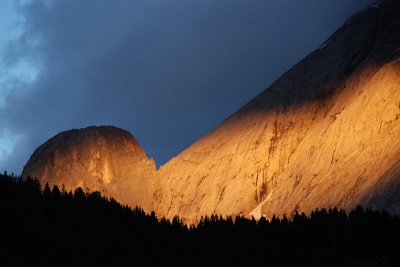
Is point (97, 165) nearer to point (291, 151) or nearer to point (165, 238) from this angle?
point (291, 151)

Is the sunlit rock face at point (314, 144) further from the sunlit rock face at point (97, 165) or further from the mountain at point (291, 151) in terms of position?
the sunlit rock face at point (97, 165)

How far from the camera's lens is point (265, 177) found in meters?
101

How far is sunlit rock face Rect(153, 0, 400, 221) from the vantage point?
86.1 meters

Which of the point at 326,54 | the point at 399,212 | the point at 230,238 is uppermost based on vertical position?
the point at 326,54

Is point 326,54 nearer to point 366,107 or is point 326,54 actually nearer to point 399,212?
point 366,107

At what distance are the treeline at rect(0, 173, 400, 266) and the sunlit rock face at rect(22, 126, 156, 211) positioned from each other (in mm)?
34503

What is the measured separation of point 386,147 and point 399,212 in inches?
450

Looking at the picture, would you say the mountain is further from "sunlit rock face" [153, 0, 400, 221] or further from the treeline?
the treeline

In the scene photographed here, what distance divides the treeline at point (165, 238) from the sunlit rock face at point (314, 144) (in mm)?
9104

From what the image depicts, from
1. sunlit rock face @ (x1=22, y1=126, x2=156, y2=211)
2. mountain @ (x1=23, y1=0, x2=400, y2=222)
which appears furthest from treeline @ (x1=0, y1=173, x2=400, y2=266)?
sunlit rock face @ (x1=22, y1=126, x2=156, y2=211)

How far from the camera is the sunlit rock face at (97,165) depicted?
113562 mm

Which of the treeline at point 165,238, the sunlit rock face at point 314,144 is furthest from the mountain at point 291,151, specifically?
the treeline at point 165,238

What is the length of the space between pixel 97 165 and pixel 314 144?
32.5m

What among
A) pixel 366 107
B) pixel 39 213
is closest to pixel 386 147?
pixel 366 107
